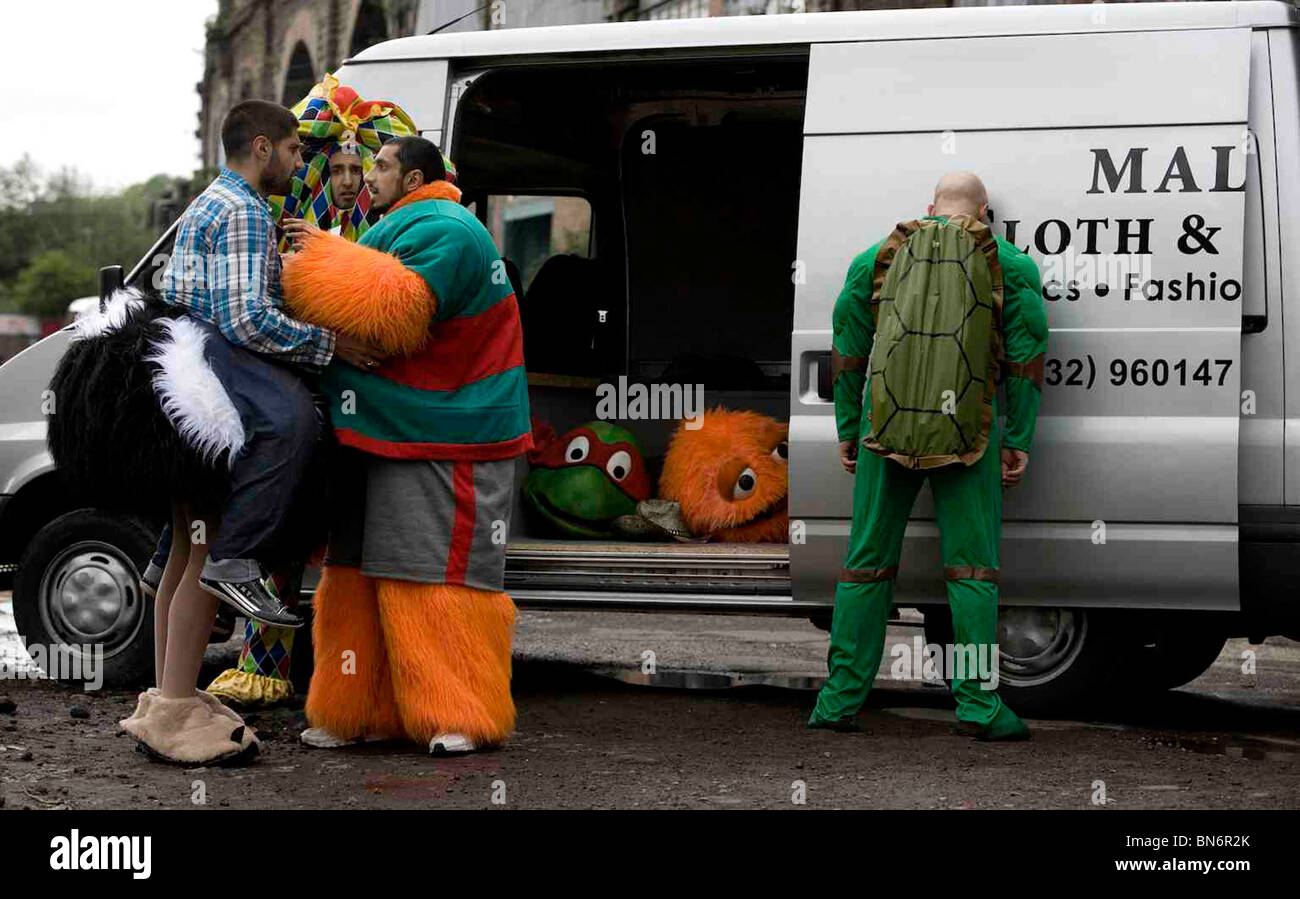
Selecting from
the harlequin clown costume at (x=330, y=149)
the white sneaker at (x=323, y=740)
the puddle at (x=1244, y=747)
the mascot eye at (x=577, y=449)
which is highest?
the harlequin clown costume at (x=330, y=149)

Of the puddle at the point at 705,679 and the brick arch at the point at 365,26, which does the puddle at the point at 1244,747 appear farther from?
the brick arch at the point at 365,26

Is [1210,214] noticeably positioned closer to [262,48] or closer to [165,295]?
[165,295]

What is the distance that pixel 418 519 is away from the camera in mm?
5965

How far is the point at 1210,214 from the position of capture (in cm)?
642

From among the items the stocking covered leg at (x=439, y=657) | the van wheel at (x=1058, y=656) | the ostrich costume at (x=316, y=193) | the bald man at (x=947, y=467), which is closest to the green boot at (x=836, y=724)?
the bald man at (x=947, y=467)

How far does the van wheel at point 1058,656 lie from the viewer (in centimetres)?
686

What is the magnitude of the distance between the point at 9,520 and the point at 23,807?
9.27ft

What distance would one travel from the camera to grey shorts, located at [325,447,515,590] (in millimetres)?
5961

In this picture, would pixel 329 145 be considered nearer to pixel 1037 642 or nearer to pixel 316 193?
pixel 316 193

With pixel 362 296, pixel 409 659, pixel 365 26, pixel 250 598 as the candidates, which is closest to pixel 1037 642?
pixel 409 659

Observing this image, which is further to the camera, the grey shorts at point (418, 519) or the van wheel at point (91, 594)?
the van wheel at point (91, 594)

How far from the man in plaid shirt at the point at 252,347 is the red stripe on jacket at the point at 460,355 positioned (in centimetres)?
12

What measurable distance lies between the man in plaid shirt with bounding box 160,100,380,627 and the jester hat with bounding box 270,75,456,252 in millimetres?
925

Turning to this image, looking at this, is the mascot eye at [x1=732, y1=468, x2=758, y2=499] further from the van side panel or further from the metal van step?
the van side panel
